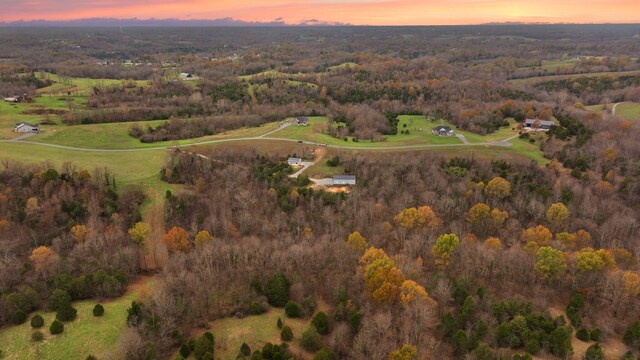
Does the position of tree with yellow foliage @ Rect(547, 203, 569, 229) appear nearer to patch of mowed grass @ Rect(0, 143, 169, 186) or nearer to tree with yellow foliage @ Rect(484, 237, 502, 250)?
tree with yellow foliage @ Rect(484, 237, 502, 250)

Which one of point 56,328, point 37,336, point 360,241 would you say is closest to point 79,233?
point 56,328

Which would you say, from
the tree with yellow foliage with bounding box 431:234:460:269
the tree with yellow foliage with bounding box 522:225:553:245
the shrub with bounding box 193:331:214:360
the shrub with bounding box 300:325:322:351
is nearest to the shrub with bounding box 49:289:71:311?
the shrub with bounding box 193:331:214:360

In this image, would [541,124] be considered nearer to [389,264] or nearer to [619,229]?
[619,229]

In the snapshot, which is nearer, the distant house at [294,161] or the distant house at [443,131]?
the distant house at [294,161]

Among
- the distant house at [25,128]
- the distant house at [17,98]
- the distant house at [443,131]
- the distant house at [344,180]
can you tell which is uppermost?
the distant house at [17,98]

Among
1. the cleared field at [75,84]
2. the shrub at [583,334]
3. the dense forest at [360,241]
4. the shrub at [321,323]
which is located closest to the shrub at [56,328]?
the dense forest at [360,241]

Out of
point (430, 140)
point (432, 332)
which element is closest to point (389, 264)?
point (432, 332)

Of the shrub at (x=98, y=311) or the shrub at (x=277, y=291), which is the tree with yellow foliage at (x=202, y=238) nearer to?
the shrub at (x=277, y=291)
